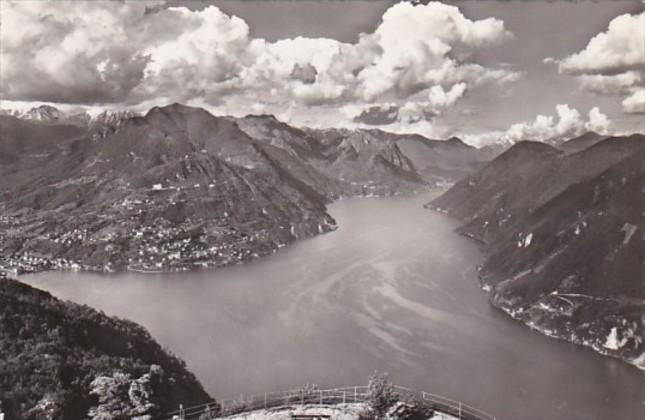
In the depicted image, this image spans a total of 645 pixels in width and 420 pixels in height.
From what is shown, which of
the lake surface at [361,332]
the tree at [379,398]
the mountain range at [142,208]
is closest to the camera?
the tree at [379,398]

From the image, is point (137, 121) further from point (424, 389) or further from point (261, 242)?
point (424, 389)

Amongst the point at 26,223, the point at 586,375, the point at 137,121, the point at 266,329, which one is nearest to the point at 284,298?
the point at 266,329

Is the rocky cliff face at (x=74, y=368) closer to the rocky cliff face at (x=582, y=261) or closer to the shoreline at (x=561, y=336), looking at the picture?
the shoreline at (x=561, y=336)

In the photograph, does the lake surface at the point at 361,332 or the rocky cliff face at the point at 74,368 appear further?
the lake surface at the point at 361,332

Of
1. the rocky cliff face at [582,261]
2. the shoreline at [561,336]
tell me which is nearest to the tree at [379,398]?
the shoreline at [561,336]

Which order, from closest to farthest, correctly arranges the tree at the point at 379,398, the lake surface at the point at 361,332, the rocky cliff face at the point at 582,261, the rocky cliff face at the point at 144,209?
the tree at the point at 379,398
the lake surface at the point at 361,332
the rocky cliff face at the point at 582,261
the rocky cliff face at the point at 144,209

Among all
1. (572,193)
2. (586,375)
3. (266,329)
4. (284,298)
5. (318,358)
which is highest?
(572,193)
